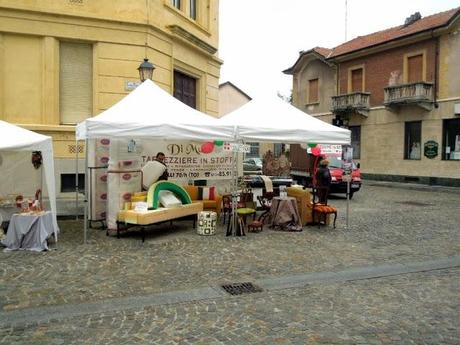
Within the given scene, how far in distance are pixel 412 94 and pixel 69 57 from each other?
1837 cm

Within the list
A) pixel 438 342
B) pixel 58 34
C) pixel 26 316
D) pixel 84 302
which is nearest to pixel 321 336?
pixel 438 342

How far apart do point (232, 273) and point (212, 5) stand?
1315 cm

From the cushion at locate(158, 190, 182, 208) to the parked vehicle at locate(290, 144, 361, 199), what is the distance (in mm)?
6909

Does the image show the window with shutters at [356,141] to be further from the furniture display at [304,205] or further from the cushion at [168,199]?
the cushion at [168,199]

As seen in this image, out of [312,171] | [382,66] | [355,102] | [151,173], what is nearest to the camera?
[151,173]

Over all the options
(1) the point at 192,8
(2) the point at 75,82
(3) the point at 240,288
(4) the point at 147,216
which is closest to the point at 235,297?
(3) the point at 240,288

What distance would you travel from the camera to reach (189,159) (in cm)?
1241

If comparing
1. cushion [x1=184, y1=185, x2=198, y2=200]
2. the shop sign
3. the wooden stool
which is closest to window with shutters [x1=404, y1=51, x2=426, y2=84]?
the shop sign

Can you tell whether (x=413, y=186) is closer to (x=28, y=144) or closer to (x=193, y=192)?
(x=193, y=192)

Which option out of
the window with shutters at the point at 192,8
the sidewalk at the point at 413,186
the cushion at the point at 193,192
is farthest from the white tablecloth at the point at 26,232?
the sidewalk at the point at 413,186

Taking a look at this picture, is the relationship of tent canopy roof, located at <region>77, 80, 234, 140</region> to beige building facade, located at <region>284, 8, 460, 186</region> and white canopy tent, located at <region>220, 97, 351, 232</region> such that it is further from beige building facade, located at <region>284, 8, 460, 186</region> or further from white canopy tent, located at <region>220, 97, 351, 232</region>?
beige building facade, located at <region>284, 8, 460, 186</region>

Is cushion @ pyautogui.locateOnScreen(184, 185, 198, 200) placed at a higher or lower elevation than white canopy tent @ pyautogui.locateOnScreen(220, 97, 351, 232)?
lower

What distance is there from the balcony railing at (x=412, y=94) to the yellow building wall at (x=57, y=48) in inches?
603

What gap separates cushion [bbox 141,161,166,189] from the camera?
10062 millimetres
